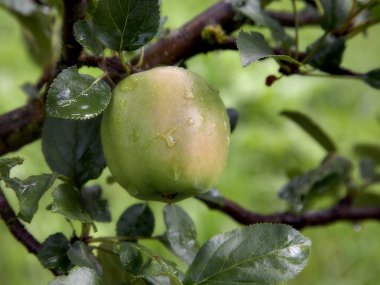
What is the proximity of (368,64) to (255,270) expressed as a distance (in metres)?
2.17

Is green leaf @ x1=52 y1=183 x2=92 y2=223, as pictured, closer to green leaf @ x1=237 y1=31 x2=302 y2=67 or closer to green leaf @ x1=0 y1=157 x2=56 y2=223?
green leaf @ x1=0 y1=157 x2=56 y2=223

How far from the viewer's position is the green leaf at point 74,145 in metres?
0.63

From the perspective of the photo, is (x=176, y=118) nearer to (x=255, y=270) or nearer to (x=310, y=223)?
(x=255, y=270)

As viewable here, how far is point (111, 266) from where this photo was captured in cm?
61

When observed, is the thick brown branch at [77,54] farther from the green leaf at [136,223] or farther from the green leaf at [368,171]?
the green leaf at [368,171]

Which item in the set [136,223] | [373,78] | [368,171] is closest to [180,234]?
[136,223]

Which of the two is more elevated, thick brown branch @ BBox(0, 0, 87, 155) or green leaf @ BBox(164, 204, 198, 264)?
thick brown branch @ BBox(0, 0, 87, 155)

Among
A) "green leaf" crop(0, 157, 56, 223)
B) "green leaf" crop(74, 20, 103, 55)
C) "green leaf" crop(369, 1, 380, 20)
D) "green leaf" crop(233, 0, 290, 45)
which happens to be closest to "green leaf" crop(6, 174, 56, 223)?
"green leaf" crop(0, 157, 56, 223)

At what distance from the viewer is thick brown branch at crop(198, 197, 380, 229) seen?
0.84 m

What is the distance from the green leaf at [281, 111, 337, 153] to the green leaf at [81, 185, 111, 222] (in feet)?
0.86

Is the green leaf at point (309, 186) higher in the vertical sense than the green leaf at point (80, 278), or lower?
lower

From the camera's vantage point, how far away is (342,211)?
37.4 inches

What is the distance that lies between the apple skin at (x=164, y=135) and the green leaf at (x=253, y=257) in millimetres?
51

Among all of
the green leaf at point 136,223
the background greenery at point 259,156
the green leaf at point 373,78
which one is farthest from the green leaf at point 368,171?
the background greenery at point 259,156
